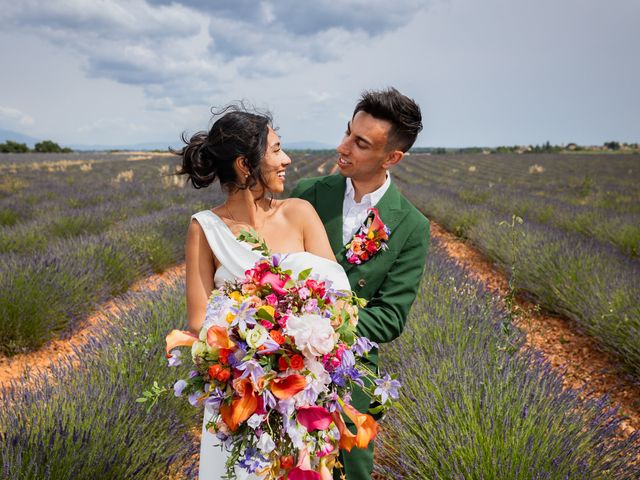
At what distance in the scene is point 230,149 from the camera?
4.36ft

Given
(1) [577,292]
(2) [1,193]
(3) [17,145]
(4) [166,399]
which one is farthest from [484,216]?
(3) [17,145]

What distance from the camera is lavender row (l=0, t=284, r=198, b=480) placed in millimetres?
1617

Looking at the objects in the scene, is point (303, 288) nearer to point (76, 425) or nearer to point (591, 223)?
point (76, 425)

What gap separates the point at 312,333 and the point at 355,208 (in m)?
0.83

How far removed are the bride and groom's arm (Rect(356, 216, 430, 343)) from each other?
20 cm

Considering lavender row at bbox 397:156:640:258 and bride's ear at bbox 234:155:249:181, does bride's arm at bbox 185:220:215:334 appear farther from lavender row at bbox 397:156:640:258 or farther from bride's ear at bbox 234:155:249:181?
lavender row at bbox 397:156:640:258

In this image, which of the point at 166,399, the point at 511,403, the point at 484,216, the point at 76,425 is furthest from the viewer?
the point at 484,216

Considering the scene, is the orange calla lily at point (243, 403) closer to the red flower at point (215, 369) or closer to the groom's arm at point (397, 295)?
the red flower at point (215, 369)

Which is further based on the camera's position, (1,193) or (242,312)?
(1,193)

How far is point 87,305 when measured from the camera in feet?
14.1

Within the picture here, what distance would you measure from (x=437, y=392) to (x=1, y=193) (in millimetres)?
12578

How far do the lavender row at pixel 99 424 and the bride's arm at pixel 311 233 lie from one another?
116 cm

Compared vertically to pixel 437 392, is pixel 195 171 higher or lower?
higher

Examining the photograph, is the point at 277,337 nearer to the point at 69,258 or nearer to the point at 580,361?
the point at 580,361
